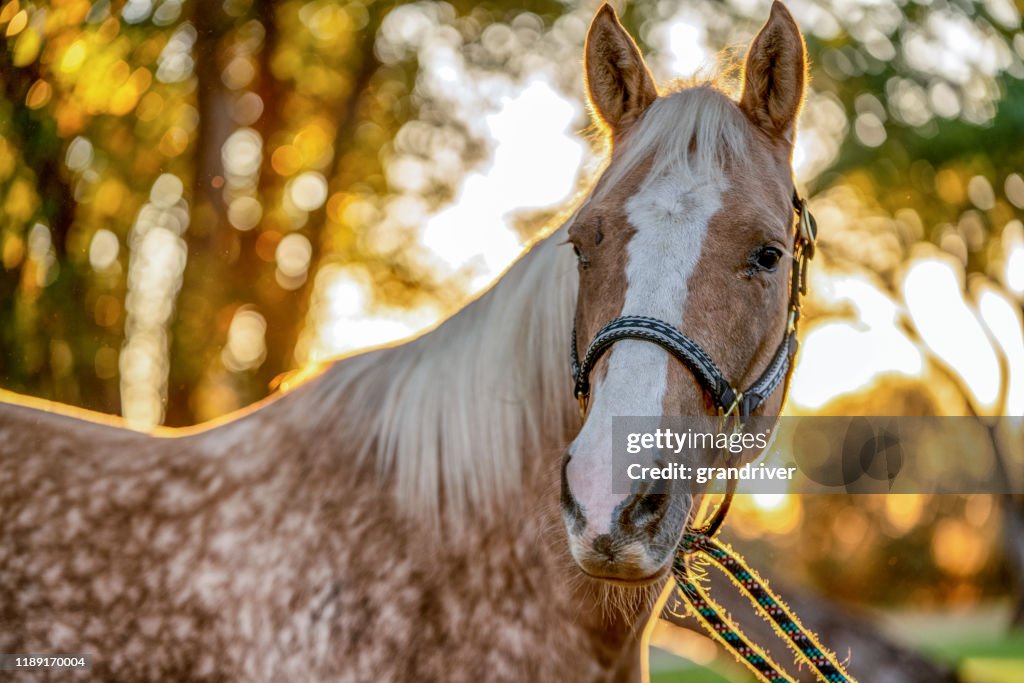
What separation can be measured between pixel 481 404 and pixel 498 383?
0.30 feet

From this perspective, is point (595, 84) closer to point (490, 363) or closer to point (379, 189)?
point (490, 363)

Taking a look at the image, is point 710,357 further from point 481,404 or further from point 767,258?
point 481,404

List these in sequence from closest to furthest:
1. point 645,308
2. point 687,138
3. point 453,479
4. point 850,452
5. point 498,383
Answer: point 645,308, point 687,138, point 453,479, point 498,383, point 850,452

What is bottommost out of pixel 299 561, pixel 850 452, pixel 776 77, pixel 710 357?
pixel 850 452

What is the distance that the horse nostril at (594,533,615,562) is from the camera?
2.15 meters

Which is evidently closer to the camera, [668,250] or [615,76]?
[668,250]

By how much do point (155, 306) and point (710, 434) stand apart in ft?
32.4

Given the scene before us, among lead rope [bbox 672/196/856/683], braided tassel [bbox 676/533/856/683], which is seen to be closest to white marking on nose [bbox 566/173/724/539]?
lead rope [bbox 672/196/856/683]

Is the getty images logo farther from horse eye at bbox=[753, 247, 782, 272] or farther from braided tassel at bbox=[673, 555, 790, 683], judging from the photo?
horse eye at bbox=[753, 247, 782, 272]

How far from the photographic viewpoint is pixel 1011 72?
9.55 m

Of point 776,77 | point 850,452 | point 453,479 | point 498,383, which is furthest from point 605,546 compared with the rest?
point 850,452

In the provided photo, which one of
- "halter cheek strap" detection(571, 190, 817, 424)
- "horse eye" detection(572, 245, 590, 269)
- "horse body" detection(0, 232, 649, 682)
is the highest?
"horse eye" detection(572, 245, 590, 269)

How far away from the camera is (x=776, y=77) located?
2.92 metres

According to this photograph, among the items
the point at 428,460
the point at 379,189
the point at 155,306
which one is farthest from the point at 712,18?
the point at 428,460
